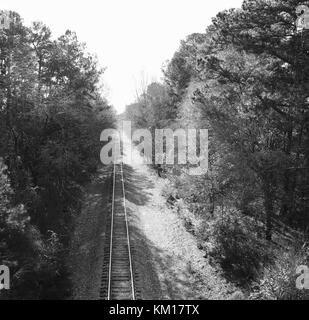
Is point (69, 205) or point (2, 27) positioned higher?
point (2, 27)

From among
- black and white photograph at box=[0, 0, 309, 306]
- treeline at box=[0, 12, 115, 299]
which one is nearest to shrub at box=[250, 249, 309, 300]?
black and white photograph at box=[0, 0, 309, 306]

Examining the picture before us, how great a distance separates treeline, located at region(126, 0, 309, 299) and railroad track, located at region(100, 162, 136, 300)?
13.4 ft

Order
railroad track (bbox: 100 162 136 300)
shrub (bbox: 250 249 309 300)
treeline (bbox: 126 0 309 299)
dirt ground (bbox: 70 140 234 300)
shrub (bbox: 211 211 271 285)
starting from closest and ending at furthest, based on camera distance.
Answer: shrub (bbox: 250 249 309 300), railroad track (bbox: 100 162 136 300), dirt ground (bbox: 70 140 234 300), shrub (bbox: 211 211 271 285), treeline (bbox: 126 0 309 299)

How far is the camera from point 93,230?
22.4 meters

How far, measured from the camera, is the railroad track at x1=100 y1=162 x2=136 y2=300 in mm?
15615

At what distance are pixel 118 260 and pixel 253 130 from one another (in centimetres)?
873

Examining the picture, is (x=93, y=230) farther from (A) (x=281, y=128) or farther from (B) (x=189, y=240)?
(A) (x=281, y=128)

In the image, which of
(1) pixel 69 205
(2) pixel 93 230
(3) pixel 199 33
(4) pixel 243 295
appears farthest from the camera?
(3) pixel 199 33

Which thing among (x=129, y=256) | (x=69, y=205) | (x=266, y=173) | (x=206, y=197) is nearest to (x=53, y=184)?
(x=69, y=205)

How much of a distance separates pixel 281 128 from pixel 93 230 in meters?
11.5

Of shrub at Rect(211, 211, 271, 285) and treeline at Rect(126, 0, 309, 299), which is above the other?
treeline at Rect(126, 0, 309, 299)

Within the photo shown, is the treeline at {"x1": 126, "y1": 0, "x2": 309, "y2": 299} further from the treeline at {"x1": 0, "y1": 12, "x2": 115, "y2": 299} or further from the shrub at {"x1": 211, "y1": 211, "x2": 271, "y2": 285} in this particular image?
the treeline at {"x1": 0, "y1": 12, "x2": 115, "y2": 299}

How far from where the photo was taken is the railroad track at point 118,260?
51.2ft

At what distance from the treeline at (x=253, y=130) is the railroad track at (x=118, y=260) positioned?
4090mm
